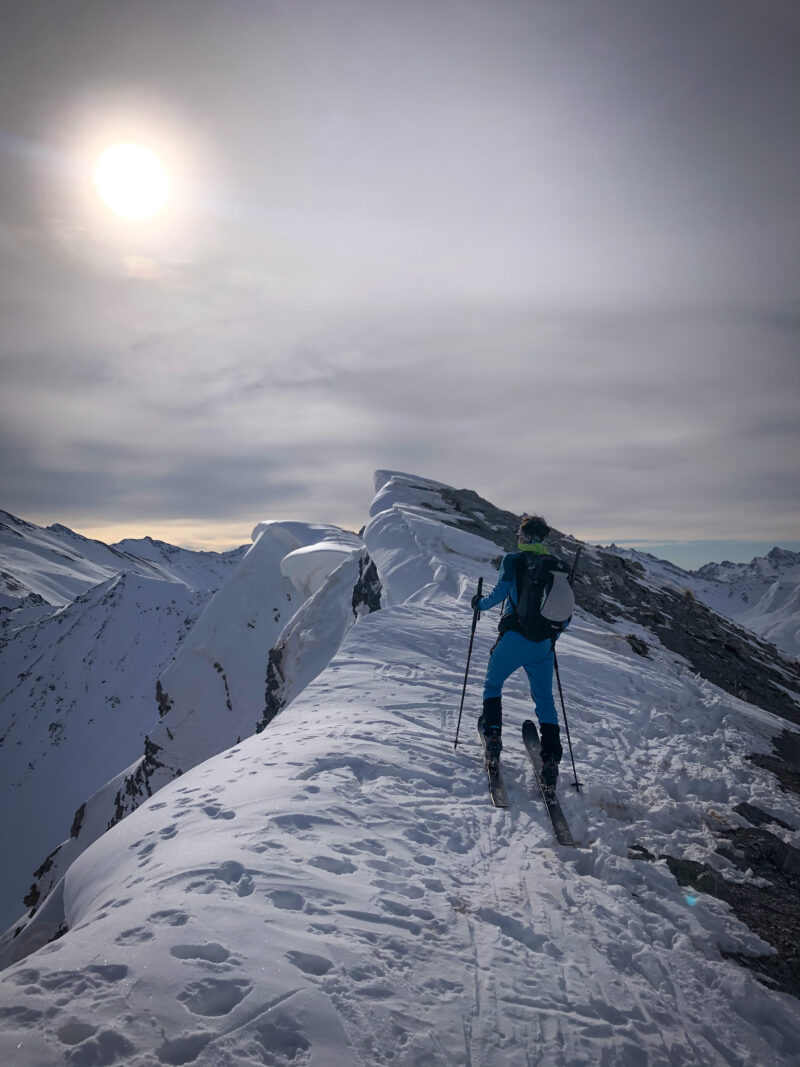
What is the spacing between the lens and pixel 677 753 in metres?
7.65

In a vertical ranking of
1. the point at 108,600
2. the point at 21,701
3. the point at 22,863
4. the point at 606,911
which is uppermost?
the point at 606,911

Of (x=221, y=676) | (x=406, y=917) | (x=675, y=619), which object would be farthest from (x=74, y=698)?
(x=406, y=917)

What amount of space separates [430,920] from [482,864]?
3.03 feet

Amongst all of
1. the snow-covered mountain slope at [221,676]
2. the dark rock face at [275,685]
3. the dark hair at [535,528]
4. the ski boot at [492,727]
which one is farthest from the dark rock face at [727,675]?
the snow-covered mountain slope at [221,676]

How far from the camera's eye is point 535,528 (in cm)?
684

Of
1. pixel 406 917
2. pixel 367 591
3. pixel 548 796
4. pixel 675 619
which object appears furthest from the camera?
pixel 367 591

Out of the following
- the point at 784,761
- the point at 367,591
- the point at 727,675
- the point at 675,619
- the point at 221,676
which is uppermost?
Answer: the point at 675,619

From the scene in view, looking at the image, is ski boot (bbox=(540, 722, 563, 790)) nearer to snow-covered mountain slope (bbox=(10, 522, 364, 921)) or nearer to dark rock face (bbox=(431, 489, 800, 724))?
dark rock face (bbox=(431, 489, 800, 724))

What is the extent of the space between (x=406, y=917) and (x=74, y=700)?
12342 centimetres

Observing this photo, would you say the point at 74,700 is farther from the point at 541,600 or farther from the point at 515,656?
the point at 541,600

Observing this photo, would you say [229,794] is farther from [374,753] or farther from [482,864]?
[482,864]

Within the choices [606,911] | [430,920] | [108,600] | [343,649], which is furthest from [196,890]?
[108,600]

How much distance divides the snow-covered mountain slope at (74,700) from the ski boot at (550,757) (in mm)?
85147

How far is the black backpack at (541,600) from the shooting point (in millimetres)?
6293
